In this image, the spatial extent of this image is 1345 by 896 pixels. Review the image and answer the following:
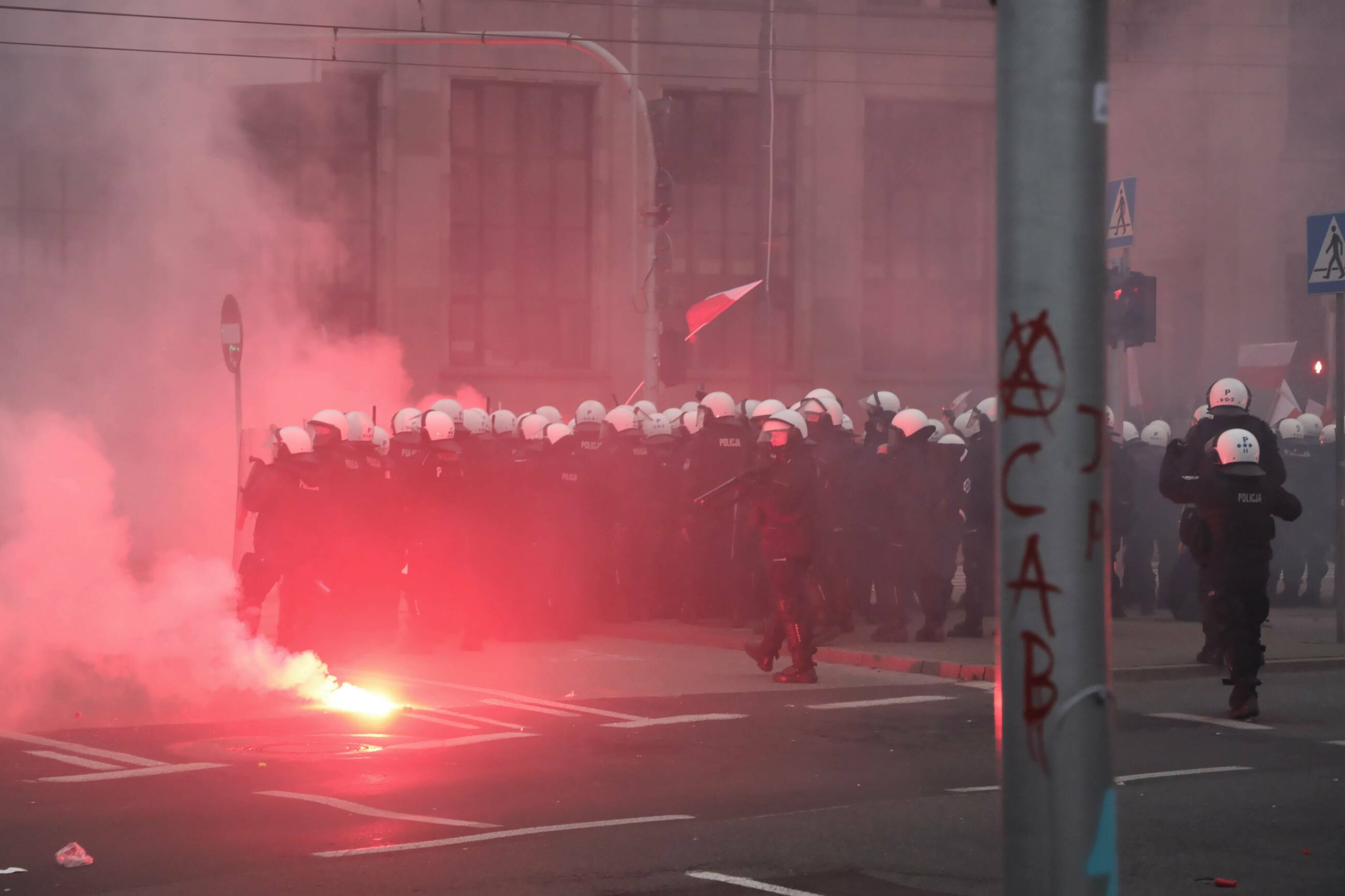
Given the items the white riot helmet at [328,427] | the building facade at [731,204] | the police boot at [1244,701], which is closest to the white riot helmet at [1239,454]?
the police boot at [1244,701]

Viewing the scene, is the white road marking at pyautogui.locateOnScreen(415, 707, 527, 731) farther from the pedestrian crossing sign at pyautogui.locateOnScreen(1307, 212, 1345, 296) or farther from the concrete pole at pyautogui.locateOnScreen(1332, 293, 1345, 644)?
the pedestrian crossing sign at pyautogui.locateOnScreen(1307, 212, 1345, 296)

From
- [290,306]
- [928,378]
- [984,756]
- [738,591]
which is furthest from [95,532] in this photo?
[928,378]

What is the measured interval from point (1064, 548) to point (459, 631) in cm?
999

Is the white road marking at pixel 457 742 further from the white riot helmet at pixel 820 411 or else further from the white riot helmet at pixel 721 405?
the white riot helmet at pixel 721 405

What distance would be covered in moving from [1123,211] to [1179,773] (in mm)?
6011

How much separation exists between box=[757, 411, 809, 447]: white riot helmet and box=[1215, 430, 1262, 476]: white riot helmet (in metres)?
2.46

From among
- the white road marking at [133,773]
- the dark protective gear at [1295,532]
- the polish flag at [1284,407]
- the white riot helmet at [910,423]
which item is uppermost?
the polish flag at [1284,407]

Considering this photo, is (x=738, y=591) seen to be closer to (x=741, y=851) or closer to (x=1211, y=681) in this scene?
(x=1211, y=681)

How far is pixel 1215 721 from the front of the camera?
8.79 m

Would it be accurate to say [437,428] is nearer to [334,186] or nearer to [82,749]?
[82,749]

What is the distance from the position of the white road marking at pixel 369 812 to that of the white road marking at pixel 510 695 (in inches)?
92.7

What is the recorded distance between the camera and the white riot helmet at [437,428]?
477 inches

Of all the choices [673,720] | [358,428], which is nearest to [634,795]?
[673,720]

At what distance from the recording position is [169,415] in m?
17.6
